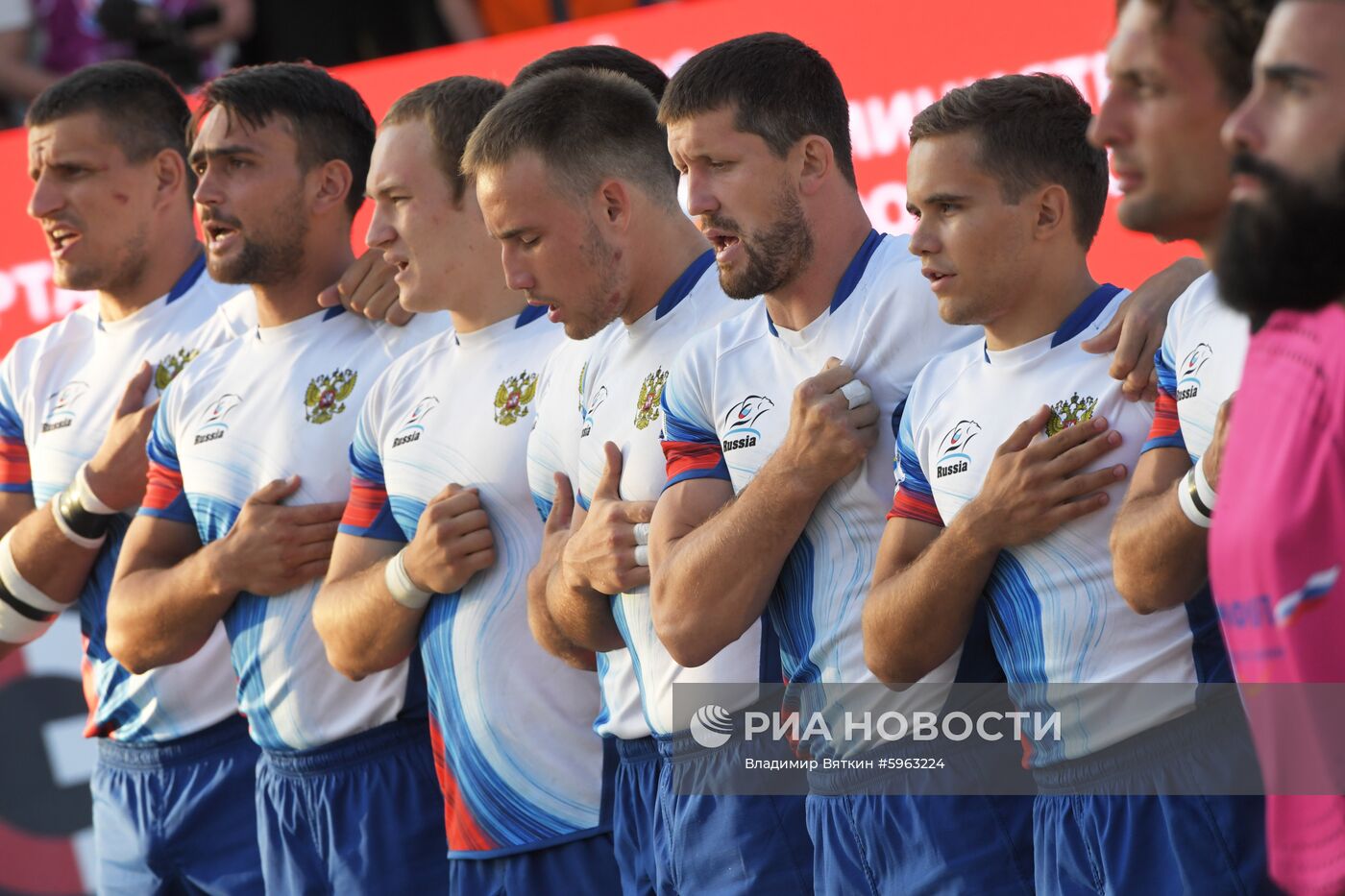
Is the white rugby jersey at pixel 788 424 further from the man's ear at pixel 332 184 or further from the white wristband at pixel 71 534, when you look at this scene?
the white wristband at pixel 71 534

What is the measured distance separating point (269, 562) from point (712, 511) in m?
1.44

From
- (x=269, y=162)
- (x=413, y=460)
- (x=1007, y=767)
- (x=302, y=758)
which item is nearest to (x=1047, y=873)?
(x=1007, y=767)

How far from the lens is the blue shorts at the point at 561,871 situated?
4188 mm

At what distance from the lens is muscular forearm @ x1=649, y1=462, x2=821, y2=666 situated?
3.43 meters

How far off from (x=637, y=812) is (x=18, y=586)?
7.80 ft

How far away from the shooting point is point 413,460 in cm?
437

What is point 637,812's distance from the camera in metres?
3.99

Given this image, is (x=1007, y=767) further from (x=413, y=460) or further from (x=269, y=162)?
(x=269, y=162)

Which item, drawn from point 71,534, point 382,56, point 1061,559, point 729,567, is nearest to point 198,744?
point 71,534

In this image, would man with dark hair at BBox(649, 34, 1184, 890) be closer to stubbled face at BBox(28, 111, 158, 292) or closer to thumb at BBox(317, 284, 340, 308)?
thumb at BBox(317, 284, 340, 308)

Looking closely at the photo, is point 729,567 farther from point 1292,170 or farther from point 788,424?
point 1292,170

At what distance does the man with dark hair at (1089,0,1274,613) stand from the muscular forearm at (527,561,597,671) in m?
1.43

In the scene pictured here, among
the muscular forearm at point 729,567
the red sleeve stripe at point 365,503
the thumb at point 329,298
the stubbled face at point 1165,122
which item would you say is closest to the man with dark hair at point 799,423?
the muscular forearm at point 729,567

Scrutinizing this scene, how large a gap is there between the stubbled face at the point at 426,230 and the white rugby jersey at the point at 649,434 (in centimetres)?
47
